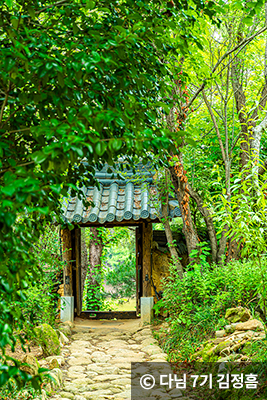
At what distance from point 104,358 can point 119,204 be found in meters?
2.61

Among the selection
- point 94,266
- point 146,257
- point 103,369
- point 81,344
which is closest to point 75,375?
point 103,369

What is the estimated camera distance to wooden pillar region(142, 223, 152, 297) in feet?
21.7

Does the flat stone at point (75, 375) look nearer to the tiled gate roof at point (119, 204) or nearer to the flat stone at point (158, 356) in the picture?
the flat stone at point (158, 356)

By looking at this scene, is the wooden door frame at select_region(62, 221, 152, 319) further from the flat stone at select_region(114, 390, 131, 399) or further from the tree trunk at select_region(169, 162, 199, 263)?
the flat stone at select_region(114, 390, 131, 399)

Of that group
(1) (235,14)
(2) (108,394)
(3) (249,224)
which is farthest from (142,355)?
(1) (235,14)

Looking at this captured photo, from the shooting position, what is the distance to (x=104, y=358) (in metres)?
4.80

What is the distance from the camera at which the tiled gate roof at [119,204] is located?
6.01 metres

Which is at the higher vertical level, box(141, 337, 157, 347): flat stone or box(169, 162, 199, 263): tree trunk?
box(169, 162, 199, 263): tree trunk

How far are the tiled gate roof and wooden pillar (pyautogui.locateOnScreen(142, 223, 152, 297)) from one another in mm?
468

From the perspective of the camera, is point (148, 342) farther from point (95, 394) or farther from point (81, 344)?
point (95, 394)

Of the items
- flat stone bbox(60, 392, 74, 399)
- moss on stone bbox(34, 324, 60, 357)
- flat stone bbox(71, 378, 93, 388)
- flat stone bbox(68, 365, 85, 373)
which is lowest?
flat stone bbox(68, 365, 85, 373)

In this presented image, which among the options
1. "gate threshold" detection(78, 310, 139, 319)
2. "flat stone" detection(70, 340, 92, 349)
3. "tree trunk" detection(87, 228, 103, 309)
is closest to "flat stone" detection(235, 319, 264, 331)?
"flat stone" detection(70, 340, 92, 349)

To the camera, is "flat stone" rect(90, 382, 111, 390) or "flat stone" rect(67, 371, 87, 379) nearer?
"flat stone" rect(90, 382, 111, 390)

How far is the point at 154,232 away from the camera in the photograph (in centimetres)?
741
